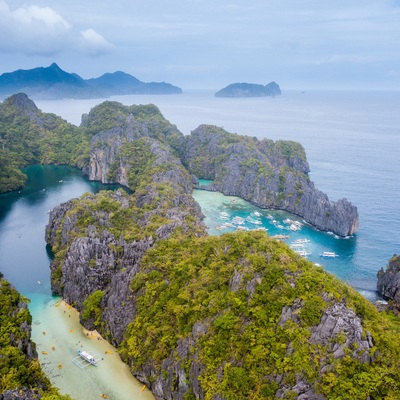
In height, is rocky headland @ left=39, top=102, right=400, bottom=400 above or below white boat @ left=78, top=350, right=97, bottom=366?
above

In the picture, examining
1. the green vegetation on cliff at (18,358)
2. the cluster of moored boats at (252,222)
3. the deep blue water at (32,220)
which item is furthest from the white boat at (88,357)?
the cluster of moored boats at (252,222)

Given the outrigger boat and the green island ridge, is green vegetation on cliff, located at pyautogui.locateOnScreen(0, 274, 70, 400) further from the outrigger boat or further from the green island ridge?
the outrigger boat

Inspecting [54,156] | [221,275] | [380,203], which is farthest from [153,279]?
[54,156]

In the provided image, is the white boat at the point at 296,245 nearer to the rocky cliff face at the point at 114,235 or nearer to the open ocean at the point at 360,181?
the open ocean at the point at 360,181

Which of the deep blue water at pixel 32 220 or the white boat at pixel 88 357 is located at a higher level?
the deep blue water at pixel 32 220

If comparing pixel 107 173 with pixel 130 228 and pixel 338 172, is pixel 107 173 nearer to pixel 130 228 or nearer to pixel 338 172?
pixel 130 228

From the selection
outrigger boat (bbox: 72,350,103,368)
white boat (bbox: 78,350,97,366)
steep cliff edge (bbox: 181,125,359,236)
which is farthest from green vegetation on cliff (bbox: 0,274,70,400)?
steep cliff edge (bbox: 181,125,359,236)
